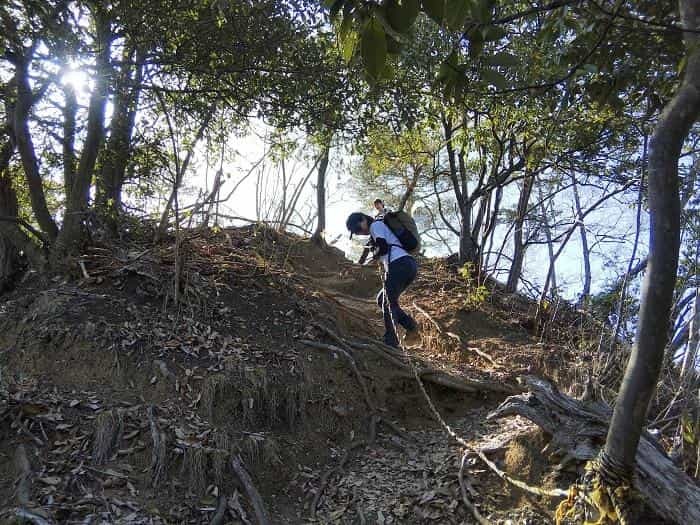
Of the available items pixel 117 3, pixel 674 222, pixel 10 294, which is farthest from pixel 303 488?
pixel 117 3

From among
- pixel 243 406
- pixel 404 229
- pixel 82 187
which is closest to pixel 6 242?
pixel 82 187

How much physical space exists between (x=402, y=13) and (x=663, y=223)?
1.62 m

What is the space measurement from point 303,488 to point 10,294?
4.08m

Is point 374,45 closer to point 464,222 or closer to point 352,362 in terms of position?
point 352,362

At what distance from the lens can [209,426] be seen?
408cm

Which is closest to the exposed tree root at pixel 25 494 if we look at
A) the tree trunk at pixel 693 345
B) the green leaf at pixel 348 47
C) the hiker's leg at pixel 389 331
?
the green leaf at pixel 348 47

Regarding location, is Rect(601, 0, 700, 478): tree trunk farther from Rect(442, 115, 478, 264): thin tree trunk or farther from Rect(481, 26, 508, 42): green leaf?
Rect(442, 115, 478, 264): thin tree trunk

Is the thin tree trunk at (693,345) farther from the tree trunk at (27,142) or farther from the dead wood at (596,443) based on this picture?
the tree trunk at (27,142)

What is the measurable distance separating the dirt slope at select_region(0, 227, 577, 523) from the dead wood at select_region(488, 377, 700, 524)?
25 centimetres

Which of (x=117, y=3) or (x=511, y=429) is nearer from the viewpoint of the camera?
(x=511, y=429)

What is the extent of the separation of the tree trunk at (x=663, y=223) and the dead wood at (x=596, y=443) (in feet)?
2.24

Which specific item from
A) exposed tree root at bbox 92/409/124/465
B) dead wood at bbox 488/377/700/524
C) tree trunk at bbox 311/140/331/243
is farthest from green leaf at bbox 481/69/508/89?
tree trunk at bbox 311/140/331/243

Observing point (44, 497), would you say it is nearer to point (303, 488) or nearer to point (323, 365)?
point (303, 488)

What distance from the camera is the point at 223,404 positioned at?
4.34 meters
